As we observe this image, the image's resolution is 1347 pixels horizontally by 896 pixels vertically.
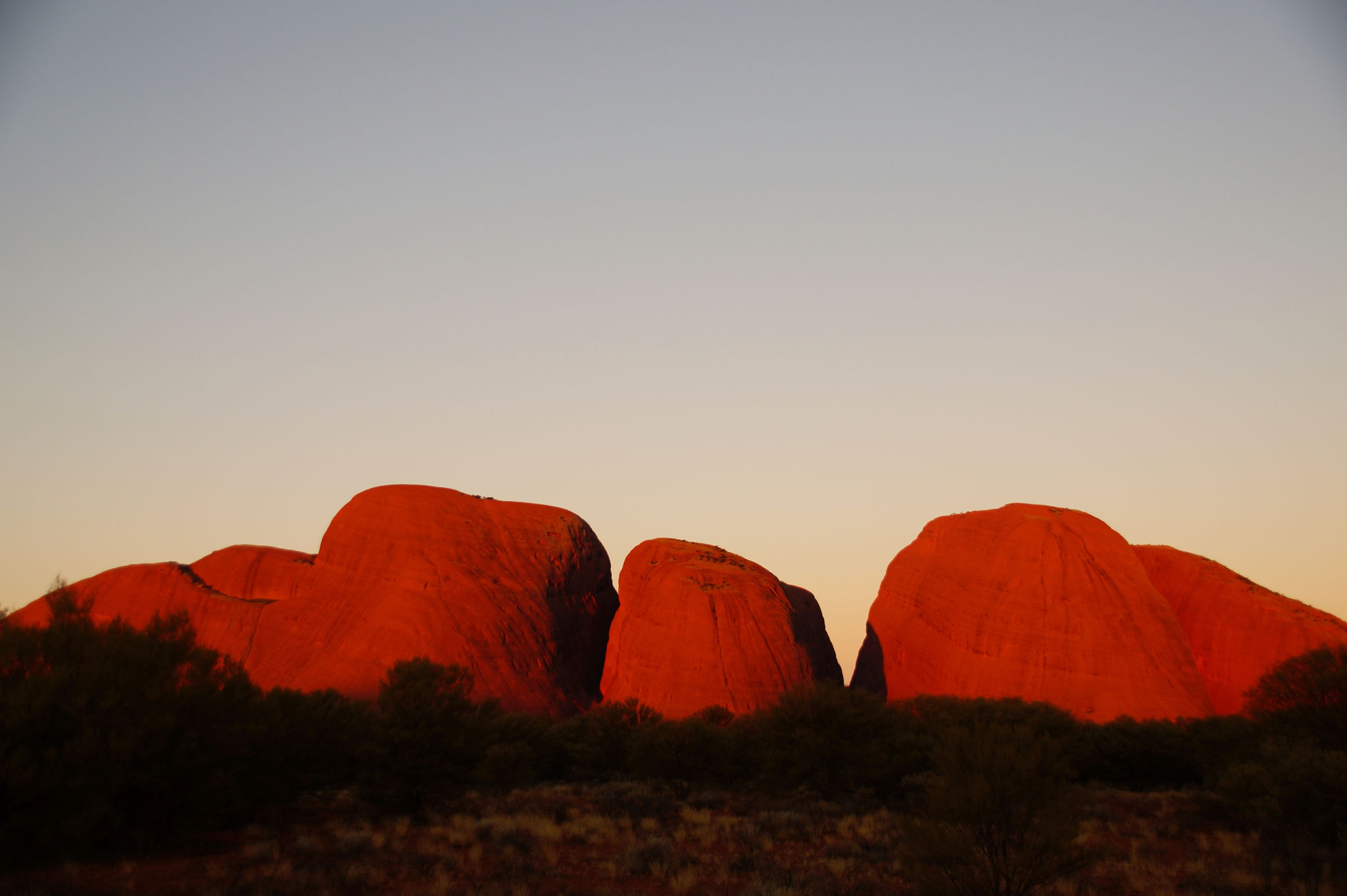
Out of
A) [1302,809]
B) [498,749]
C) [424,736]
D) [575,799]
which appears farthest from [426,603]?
[1302,809]

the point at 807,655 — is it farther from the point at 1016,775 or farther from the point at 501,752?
the point at 1016,775

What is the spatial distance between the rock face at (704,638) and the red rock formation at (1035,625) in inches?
248

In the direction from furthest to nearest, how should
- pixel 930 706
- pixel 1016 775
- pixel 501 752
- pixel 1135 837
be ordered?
pixel 930 706, pixel 501 752, pixel 1135 837, pixel 1016 775

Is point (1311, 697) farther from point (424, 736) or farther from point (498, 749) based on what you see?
point (424, 736)

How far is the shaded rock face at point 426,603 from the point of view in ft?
149

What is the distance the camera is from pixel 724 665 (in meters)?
45.3

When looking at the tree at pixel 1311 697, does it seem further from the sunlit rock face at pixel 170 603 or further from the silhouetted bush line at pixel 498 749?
the sunlit rock face at pixel 170 603

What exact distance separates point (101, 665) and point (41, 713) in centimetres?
122

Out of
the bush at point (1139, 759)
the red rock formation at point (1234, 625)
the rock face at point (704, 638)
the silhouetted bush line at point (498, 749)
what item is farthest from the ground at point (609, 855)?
the red rock formation at point (1234, 625)

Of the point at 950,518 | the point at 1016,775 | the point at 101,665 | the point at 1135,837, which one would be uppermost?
the point at 950,518

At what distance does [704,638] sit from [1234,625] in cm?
2764

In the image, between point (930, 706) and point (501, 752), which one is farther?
point (930, 706)

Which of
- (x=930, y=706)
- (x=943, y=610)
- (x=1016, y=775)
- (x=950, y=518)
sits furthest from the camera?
(x=950, y=518)

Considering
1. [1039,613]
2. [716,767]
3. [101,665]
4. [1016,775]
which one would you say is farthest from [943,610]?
[101,665]
